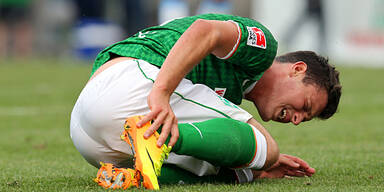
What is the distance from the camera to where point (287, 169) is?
11.4 feet

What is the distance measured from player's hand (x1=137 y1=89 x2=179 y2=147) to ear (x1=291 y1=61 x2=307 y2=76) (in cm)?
78

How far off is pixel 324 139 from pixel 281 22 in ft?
38.1

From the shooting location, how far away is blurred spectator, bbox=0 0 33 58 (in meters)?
22.6

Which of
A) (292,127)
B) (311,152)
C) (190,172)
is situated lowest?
(292,127)

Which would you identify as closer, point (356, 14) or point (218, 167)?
point (218, 167)

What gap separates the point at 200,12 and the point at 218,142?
43.3ft

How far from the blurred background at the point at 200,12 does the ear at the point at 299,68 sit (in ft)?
32.7

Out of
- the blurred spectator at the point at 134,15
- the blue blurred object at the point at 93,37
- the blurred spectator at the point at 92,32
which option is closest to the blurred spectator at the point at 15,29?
the blurred spectator at the point at 92,32

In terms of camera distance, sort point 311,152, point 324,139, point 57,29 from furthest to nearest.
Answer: point 57,29 < point 324,139 < point 311,152

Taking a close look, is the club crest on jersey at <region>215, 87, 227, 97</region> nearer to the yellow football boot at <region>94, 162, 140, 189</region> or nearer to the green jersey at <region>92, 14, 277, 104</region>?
the green jersey at <region>92, 14, 277, 104</region>

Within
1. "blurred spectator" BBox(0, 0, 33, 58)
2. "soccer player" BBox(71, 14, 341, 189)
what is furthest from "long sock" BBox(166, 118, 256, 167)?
"blurred spectator" BBox(0, 0, 33, 58)

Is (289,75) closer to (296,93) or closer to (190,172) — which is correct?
(296,93)

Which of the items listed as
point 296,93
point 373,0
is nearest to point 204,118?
point 296,93

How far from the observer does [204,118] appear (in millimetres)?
3102
